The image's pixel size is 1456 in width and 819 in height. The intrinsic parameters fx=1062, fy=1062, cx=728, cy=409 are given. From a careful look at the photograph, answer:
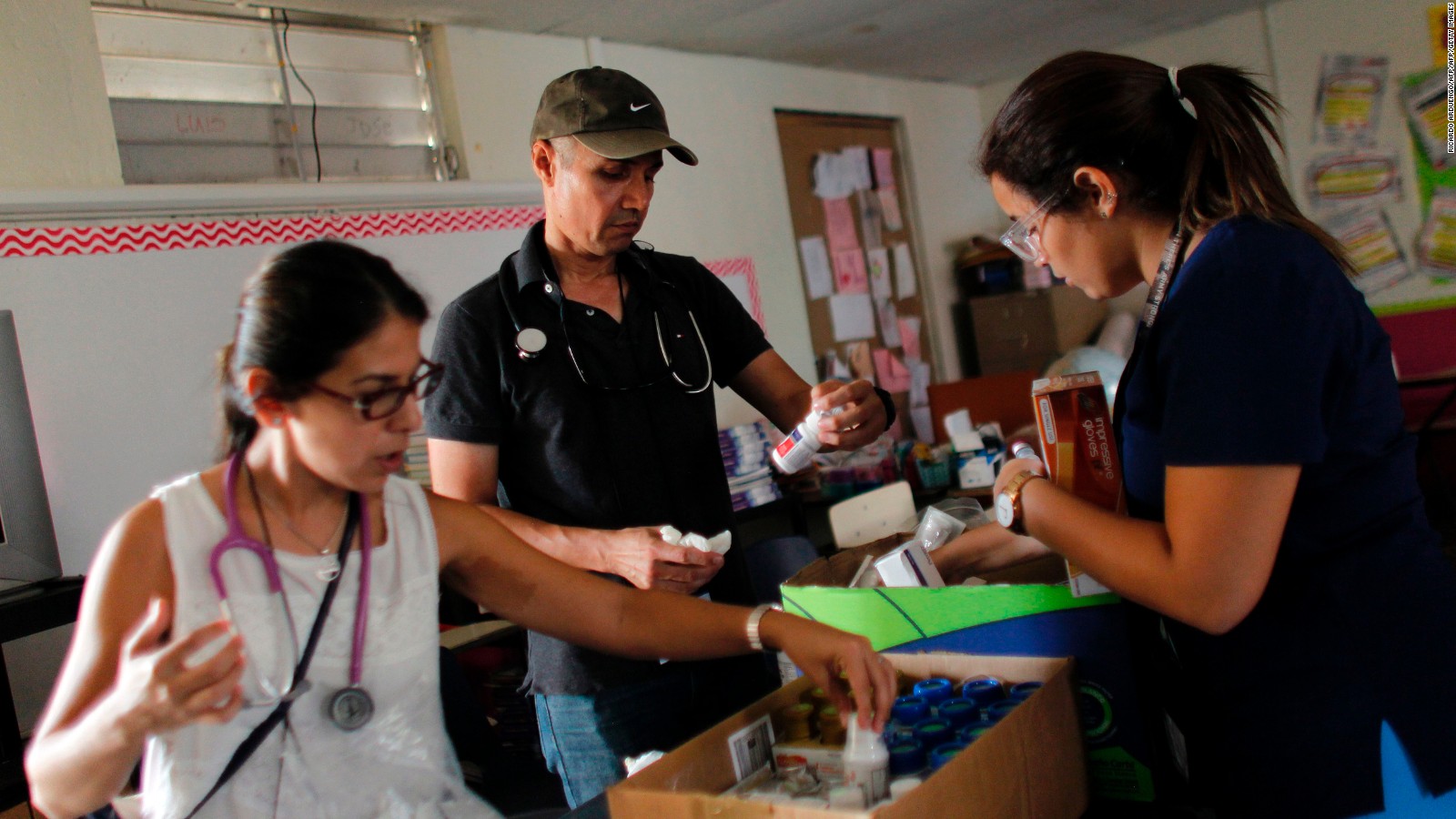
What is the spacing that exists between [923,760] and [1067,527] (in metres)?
0.31

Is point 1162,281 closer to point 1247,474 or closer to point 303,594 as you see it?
point 1247,474

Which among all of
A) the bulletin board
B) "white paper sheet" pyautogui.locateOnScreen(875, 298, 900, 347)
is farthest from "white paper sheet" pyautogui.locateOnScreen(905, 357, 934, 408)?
"white paper sheet" pyautogui.locateOnScreen(875, 298, 900, 347)

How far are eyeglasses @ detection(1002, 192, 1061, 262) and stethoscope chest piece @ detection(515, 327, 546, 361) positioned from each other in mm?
A: 747

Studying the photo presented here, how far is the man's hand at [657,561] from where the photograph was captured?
4.87 feet

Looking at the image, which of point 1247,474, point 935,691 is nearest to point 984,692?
point 935,691

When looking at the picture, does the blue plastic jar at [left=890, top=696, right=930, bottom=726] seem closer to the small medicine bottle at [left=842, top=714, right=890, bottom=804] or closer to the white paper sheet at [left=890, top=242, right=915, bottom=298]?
the small medicine bottle at [left=842, top=714, right=890, bottom=804]

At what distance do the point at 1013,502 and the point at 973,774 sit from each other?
0.35 m

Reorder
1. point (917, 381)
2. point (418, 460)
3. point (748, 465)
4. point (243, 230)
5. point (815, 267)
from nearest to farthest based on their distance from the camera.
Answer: point (243, 230) < point (418, 460) < point (748, 465) < point (815, 267) < point (917, 381)

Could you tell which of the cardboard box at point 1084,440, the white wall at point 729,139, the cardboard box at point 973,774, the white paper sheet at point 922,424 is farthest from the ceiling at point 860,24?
the cardboard box at point 973,774

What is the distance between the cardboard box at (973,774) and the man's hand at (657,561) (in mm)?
221

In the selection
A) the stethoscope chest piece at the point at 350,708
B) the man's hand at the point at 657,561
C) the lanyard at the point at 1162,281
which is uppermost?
the lanyard at the point at 1162,281

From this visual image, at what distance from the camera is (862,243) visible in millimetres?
5816

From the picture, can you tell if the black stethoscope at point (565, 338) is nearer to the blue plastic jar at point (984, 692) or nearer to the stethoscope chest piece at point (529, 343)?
the stethoscope chest piece at point (529, 343)

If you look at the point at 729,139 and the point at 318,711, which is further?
the point at 729,139
